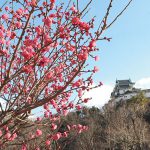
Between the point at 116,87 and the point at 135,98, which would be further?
the point at 116,87

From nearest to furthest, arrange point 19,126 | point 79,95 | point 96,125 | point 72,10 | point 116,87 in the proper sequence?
point 19,126 < point 72,10 < point 79,95 < point 96,125 < point 116,87

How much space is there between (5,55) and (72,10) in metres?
1.49

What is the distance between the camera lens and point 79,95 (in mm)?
7891

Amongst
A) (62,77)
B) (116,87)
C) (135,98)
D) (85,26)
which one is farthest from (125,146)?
(116,87)

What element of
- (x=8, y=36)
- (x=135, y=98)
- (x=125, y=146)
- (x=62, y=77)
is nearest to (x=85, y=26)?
(x=8, y=36)

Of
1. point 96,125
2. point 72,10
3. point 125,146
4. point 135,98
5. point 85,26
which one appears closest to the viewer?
point 85,26

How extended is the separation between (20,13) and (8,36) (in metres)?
0.74

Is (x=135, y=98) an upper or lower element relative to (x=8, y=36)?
upper

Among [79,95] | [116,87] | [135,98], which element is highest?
[116,87]

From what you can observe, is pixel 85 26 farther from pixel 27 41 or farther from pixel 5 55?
pixel 5 55

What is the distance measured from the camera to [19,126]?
A: 4961mm

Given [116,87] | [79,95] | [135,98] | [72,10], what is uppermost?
[116,87]

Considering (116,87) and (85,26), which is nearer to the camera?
(85,26)

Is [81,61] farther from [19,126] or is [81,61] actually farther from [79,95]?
[79,95]
